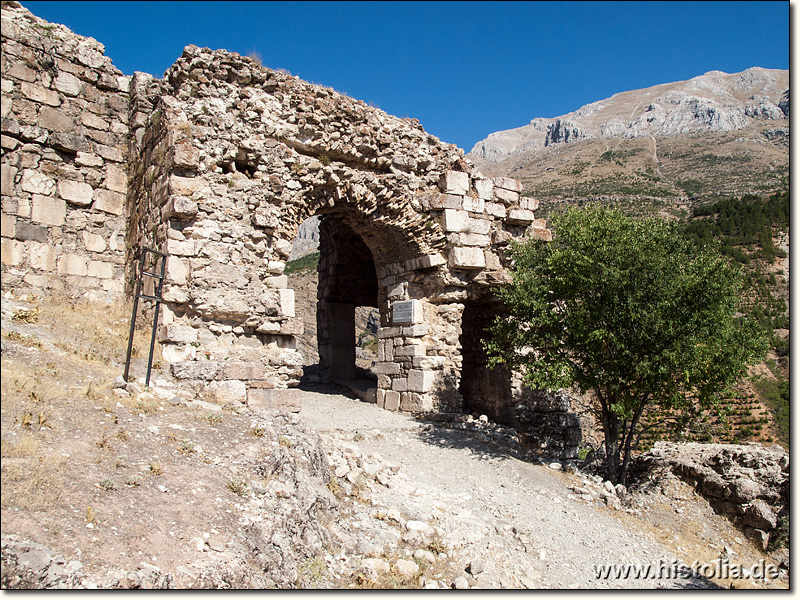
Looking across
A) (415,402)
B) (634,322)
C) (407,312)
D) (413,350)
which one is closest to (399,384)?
(415,402)

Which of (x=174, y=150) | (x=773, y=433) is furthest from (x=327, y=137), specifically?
(x=773, y=433)

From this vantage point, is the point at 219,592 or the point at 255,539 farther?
the point at 255,539

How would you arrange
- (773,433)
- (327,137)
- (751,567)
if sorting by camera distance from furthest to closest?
(773,433) → (327,137) → (751,567)

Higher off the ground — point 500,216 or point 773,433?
point 500,216

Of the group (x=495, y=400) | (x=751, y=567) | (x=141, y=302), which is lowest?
(x=751, y=567)

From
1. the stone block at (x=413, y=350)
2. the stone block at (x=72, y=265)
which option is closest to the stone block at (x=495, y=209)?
the stone block at (x=413, y=350)

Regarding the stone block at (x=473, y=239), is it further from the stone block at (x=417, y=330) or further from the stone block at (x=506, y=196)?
the stone block at (x=417, y=330)

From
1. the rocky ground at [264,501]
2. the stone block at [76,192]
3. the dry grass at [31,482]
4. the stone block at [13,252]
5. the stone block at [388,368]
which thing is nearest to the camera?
the dry grass at [31,482]

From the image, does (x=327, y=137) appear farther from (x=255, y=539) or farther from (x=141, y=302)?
(x=255, y=539)

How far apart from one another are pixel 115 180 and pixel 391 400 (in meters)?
6.54

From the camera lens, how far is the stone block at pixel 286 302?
9.90 m

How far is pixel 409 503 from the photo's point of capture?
7.19 meters

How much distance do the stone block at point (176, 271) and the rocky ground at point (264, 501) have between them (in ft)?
3.54

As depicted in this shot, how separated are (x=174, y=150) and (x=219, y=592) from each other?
22.8ft
